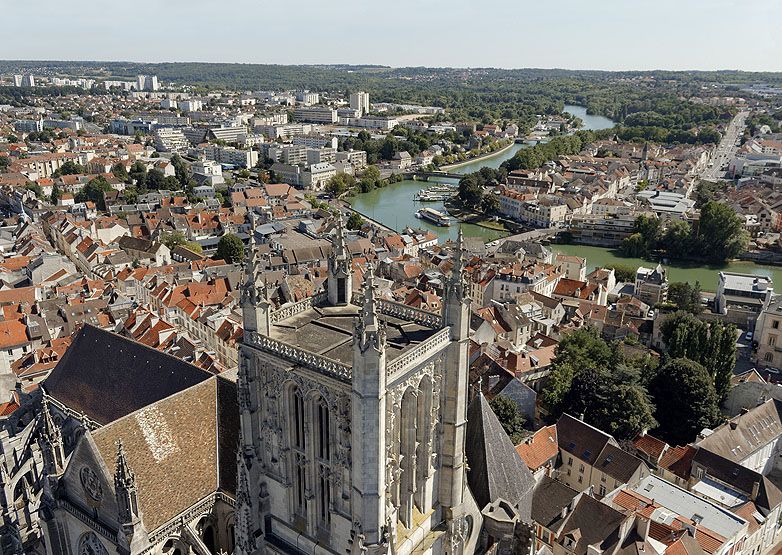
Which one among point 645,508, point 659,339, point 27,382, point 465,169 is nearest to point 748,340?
point 659,339

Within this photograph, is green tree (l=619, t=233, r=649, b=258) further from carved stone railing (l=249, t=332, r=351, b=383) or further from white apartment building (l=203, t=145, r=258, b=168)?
white apartment building (l=203, t=145, r=258, b=168)

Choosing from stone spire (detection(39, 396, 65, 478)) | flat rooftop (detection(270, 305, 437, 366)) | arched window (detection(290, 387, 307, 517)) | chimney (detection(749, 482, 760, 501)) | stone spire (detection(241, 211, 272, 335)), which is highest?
stone spire (detection(241, 211, 272, 335))

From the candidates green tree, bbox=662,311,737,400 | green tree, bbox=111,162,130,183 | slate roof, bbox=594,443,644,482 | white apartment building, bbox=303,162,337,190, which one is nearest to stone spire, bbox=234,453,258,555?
slate roof, bbox=594,443,644,482

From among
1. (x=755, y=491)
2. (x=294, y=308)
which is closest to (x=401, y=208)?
(x=755, y=491)

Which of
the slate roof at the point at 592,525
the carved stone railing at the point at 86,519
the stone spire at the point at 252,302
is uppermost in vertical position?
the stone spire at the point at 252,302

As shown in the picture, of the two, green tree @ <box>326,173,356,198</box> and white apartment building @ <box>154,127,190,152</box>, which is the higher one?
white apartment building @ <box>154,127,190,152</box>

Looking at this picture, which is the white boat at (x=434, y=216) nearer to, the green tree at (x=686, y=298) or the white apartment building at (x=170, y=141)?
the green tree at (x=686, y=298)

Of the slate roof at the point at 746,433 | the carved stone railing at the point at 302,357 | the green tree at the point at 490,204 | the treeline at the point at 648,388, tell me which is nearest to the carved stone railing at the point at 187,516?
the carved stone railing at the point at 302,357
